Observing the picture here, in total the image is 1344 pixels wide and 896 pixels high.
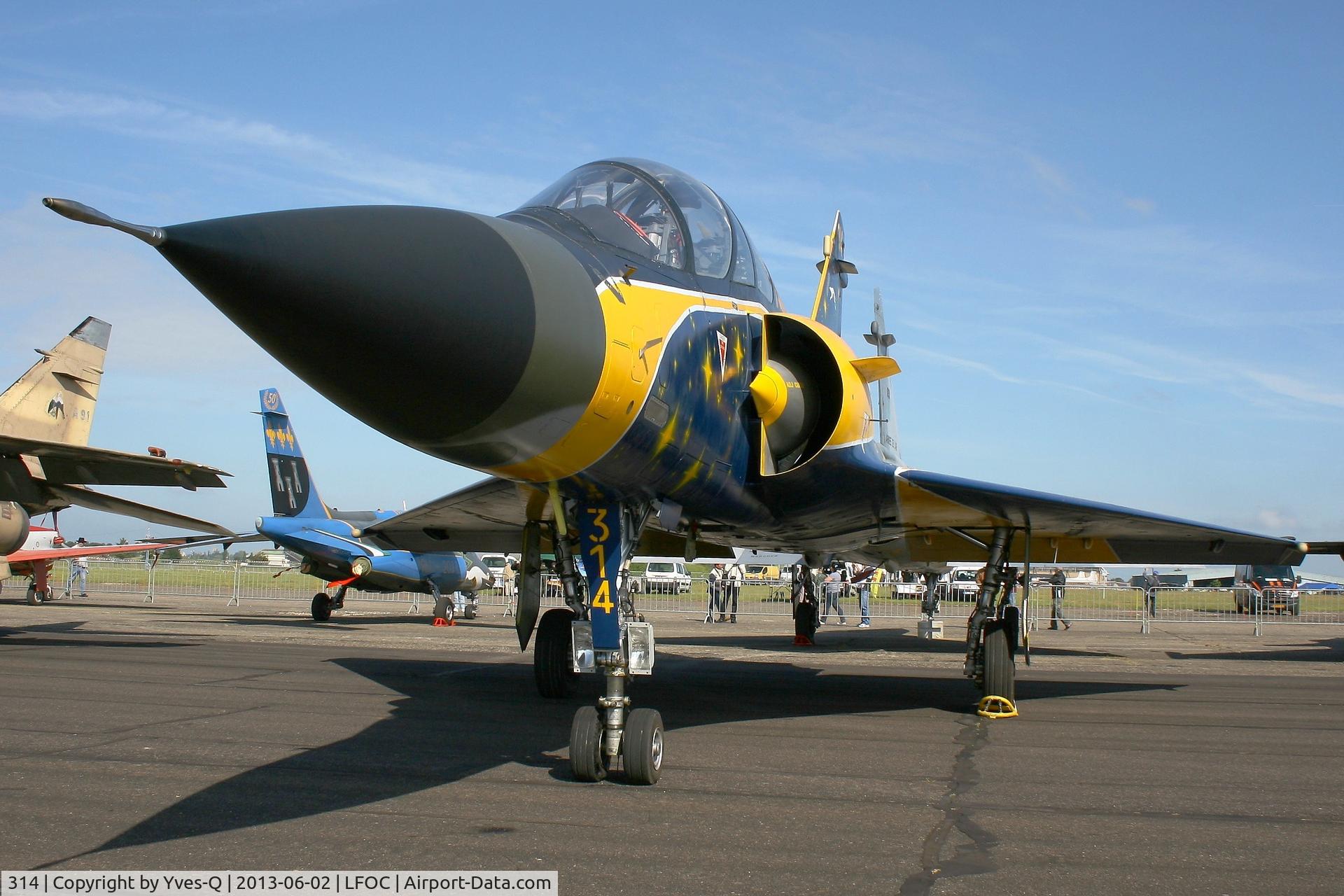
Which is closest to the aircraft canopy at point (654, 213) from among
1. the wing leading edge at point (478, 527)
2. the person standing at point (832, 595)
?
the wing leading edge at point (478, 527)

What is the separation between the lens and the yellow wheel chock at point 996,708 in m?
8.83

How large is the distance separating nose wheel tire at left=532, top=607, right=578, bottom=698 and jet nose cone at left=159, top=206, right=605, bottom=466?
573 centimetres

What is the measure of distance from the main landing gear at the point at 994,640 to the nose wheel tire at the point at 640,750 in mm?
4344

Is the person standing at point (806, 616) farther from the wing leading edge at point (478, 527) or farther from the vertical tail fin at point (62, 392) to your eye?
the vertical tail fin at point (62, 392)

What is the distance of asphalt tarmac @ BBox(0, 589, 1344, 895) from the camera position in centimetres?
402

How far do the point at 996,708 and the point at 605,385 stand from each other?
243 inches

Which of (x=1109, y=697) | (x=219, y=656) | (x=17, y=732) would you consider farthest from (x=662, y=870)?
(x=219, y=656)

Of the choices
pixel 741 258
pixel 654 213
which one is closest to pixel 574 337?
pixel 654 213

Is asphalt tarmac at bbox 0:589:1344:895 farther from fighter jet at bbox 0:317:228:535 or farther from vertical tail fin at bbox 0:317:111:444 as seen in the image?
vertical tail fin at bbox 0:317:111:444

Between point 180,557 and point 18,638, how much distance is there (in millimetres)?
22239

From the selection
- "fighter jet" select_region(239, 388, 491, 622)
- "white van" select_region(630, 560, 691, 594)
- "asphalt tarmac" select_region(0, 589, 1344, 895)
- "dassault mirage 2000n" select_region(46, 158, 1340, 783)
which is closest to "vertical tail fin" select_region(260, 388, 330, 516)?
"fighter jet" select_region(239, 388, 491, 622)

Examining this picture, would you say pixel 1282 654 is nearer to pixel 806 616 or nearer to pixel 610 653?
pixel 806 616

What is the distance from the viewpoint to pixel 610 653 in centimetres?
554

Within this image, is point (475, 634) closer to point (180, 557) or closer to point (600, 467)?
point (600, 467)
